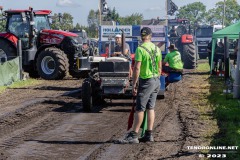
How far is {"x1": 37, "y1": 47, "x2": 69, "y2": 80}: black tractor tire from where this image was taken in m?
19.5

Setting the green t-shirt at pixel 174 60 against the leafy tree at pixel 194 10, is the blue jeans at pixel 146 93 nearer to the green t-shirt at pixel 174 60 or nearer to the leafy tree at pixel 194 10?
the green t-shirt at pixel 174 60

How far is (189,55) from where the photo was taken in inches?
1037

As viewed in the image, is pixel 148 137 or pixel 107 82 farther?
pixel 107 82

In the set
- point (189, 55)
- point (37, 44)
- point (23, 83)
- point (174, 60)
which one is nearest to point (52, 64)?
point (37, 44)

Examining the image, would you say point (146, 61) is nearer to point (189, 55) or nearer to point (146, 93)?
point (146, 93)

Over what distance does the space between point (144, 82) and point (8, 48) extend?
12463 millimetres

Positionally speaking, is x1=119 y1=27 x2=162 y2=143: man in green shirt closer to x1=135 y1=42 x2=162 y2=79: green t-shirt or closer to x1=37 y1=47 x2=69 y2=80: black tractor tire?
x1=135 y1=42 x2=162 y2=79: green t-shirt

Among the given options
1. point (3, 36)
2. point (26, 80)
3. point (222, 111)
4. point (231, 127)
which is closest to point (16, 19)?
point (3, 36)

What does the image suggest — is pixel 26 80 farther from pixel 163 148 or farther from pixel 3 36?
pixel 163 148

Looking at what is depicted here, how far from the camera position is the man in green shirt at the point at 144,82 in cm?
888

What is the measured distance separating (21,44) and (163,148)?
42.1 feet

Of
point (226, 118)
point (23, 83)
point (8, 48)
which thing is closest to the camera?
point (226, 118)

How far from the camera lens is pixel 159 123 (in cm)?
1085

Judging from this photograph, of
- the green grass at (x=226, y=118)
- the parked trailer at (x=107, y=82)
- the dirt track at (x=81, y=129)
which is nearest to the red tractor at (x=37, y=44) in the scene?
A: the dirt track at (x=81, y=129)
